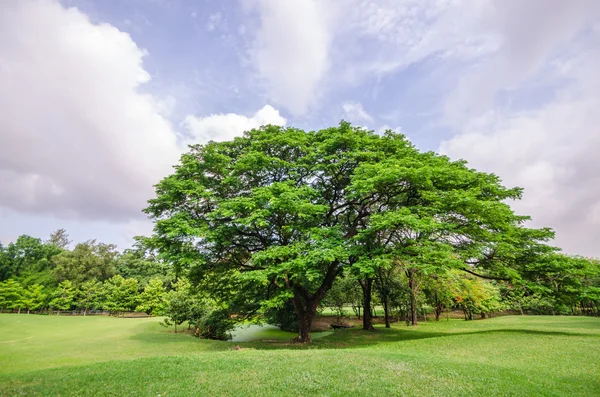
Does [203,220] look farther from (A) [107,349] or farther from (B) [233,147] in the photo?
(A) [107,349]

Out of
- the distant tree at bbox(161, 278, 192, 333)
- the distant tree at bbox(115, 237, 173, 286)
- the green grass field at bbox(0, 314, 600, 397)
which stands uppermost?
the distant tree at bbox(115, 237, 173, 286)

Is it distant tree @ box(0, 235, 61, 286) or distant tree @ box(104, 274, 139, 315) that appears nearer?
distant tree @ box(104, 274, 139, 315)

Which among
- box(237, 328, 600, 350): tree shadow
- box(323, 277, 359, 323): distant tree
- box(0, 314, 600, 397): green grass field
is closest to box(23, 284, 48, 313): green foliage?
box(0, 314, 600, 397): green grass field

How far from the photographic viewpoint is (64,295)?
41844mm

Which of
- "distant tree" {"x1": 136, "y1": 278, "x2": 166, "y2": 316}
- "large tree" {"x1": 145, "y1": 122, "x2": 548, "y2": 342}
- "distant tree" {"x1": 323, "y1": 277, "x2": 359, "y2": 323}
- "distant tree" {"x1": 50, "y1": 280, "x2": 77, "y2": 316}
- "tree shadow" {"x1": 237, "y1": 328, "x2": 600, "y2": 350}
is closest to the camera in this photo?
"large tree" {"x1": 145, "y1": 122, "x2": 548, "y2": 342}

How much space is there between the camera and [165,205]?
15492 millimetres

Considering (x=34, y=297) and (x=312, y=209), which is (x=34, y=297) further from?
(x=312, y=209)

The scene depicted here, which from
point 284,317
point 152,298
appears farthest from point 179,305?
point 152,298

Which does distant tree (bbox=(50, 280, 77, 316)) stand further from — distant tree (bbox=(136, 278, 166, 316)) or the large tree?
the large tree

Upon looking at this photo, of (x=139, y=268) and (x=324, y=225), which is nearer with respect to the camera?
(x=324, y=225)

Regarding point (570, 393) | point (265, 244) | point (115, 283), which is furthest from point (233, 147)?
point (115, 283)

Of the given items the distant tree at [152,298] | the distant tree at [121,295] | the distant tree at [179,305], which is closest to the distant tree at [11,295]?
the distant tree at [121,295]

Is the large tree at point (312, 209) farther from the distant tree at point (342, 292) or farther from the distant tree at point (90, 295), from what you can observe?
the distant tree at point (90, 295)

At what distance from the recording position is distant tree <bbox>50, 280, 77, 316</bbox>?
39938 millimetres
